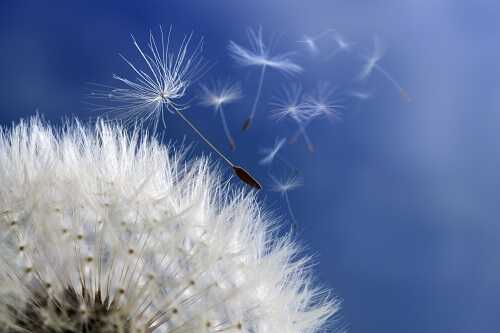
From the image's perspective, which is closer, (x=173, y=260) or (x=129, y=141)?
(x=173, y=260)

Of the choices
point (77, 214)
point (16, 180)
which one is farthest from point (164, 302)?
point (16, 180)

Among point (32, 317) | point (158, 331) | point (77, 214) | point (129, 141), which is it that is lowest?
point (32, 317)

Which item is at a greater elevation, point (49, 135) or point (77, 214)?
point (49, 135)

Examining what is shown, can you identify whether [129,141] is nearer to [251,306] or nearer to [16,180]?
[16,180]

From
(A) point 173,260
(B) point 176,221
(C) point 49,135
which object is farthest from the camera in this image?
(C) point 49,135

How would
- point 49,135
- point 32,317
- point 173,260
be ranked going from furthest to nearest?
point 49,135 < point 173,260 < point 32,317

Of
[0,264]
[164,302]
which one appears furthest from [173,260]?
[0,264]
